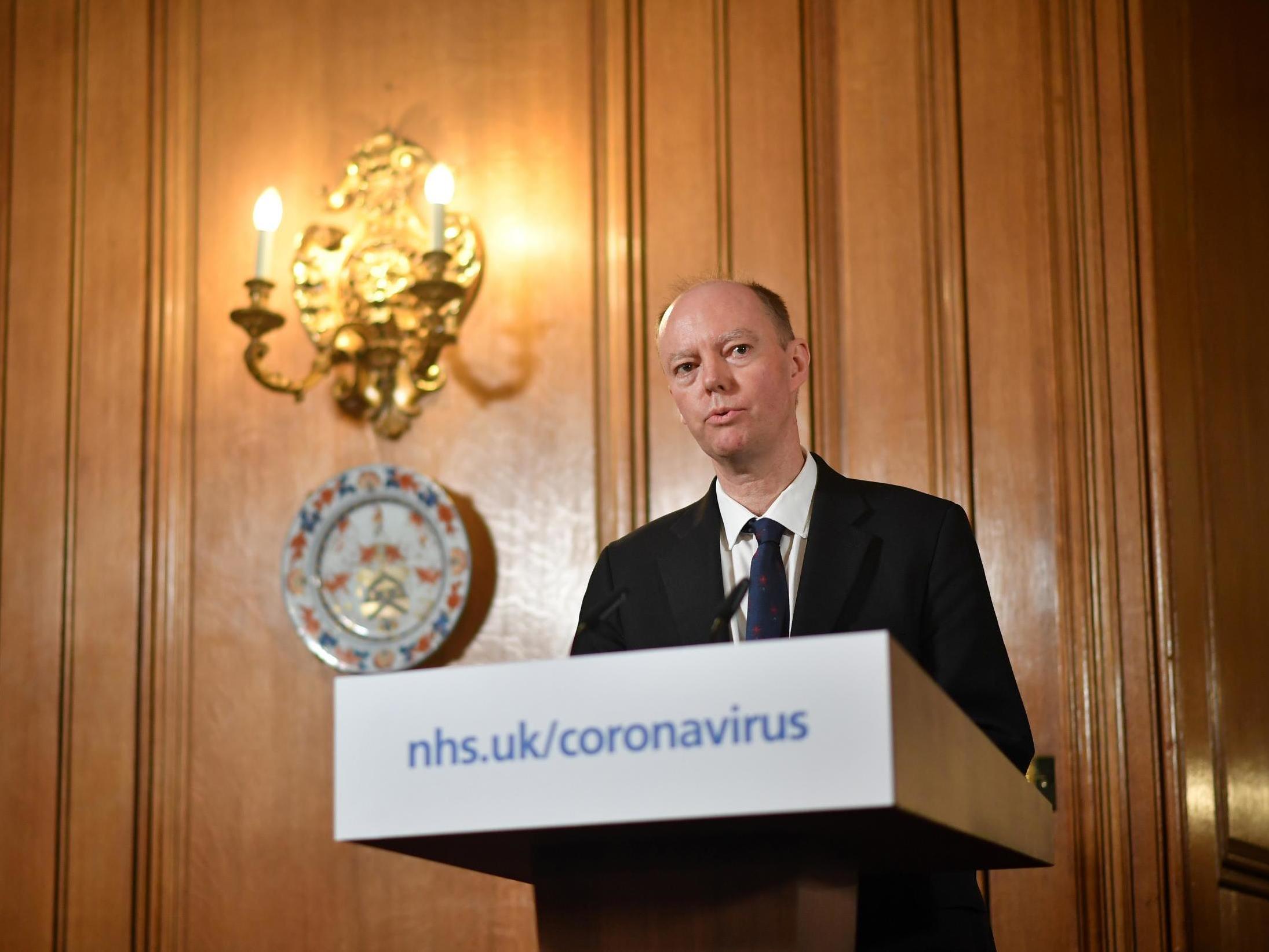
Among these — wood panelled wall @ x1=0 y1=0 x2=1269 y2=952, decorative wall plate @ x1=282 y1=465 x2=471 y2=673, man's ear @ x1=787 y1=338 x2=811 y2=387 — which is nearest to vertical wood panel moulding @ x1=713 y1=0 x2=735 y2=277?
wood panelled wall @ x1=0 y1=0 x2=1269 y2=952

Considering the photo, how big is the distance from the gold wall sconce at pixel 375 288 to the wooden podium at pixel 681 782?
6.48ft

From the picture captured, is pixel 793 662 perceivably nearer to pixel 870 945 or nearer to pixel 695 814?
pixel 695 814

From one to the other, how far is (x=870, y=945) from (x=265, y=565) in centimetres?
216

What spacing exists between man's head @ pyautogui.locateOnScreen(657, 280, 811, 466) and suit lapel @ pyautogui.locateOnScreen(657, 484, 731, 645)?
10cm

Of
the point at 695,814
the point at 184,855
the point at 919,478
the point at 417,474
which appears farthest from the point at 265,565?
the point at 695,814

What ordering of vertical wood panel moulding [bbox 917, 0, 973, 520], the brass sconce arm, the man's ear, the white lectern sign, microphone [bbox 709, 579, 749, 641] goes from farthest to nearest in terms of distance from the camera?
the brass sconce arm
vertical wood panel moulding [bbox 917, 0, 973, 520]
the man's ear
microphone [bbox 709, 579, 749, 641]
the white lectern sign

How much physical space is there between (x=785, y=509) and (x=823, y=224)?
4.14 ft

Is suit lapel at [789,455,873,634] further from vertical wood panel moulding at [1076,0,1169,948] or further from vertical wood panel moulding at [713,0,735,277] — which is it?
vertical wood panel moulding at [713,0,735,277]

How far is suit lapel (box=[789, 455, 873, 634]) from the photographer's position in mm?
1993

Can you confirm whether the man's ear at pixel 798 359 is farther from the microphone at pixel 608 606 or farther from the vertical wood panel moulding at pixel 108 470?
the vertical wood panel moulding at pixel 108 470

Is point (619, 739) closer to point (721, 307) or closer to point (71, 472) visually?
point (721, 307)

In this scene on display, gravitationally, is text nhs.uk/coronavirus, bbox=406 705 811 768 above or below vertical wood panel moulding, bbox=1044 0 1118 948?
below

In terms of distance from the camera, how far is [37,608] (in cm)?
358

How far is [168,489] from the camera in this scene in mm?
3568
